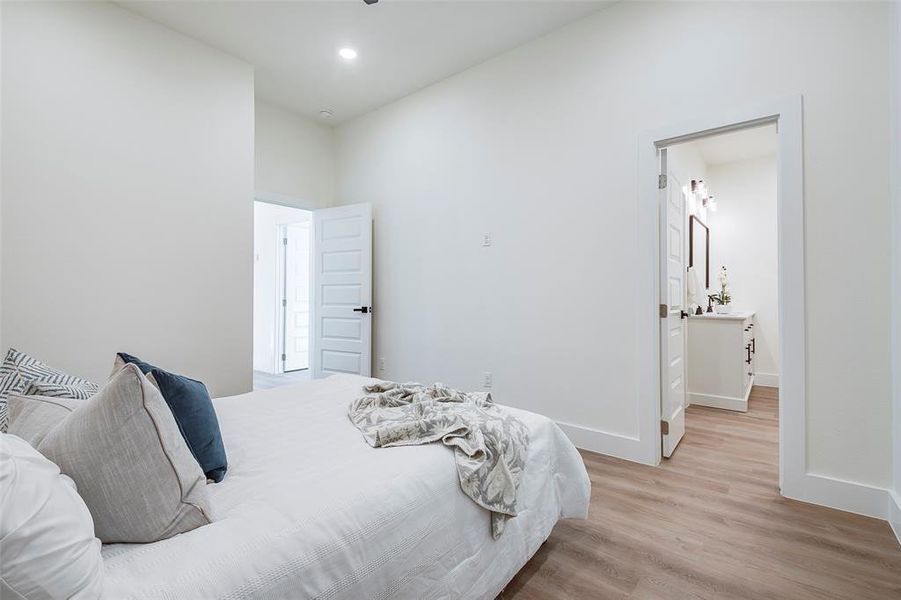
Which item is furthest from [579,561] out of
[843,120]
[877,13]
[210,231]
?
[210,231]

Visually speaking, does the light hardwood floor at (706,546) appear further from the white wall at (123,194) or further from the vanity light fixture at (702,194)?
the vanity light fixture at (702,194)

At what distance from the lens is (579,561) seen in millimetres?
1736

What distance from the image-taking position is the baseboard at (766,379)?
513 cm

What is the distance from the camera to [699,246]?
4.99 meters

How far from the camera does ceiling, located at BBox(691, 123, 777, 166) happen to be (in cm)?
454

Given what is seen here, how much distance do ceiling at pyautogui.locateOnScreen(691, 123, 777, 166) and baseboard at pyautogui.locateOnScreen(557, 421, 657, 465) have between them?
3339mm

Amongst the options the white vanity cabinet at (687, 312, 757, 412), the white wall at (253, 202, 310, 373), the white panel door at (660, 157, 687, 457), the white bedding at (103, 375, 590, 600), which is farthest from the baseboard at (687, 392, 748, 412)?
the white wall at (253, 202, 310, 373)

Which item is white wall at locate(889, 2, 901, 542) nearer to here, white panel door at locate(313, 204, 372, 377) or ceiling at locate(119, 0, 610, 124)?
ceiling at locate(119, 0, 610, 124)

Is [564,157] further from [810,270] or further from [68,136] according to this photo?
[68,136]

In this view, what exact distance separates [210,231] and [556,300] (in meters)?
2.77

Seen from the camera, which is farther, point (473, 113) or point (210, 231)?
point (473, 113)

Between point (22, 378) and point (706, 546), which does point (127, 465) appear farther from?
point (706, 546)

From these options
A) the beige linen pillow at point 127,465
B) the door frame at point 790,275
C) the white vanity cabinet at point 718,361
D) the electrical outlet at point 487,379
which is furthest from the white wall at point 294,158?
the white vanity cabinet at point 718,361

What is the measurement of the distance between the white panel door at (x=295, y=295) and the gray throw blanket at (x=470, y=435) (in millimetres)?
4795
